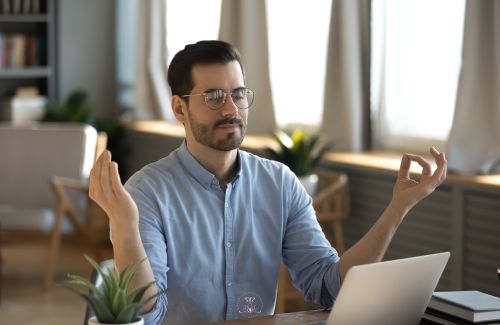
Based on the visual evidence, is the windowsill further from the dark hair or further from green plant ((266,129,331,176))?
the dark hair

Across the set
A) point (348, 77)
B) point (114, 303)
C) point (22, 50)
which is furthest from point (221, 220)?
point (22, 50)

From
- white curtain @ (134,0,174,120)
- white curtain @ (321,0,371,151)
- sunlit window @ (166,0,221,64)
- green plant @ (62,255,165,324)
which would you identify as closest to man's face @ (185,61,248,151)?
green plant @ (62,255,165,324)

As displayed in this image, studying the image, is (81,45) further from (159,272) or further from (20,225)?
(159,272)

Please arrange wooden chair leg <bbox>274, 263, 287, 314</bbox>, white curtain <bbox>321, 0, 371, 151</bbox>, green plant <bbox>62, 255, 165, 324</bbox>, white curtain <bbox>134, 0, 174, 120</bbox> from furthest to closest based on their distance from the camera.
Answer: white curtain <bbox>134, 0, 174, 120</bbox> < white curtain <bbox>321, 0, 371, 151</bbox> < wooden chair leg <bbox>274, 263, 287, 314</bbox> < green plant <bbox>62, 255, 165, 324</bbox>

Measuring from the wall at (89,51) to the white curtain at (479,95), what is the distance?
411 centimetres

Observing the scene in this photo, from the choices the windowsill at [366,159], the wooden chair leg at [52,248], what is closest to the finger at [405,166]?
the windowsill at [366,159]

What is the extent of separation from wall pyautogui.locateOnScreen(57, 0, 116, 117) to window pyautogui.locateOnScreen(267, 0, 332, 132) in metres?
2.15

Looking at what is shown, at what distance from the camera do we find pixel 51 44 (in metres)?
7.72

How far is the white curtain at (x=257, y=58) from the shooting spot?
611 cm

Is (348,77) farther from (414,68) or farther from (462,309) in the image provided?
(462,309)

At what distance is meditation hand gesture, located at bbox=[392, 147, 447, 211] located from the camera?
7.36 ft

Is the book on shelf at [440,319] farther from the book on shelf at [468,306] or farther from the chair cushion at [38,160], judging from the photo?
the chair cushion at [38,160]

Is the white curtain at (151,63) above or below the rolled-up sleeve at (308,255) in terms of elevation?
above

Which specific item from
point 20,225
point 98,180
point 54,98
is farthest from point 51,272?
point 98,180
